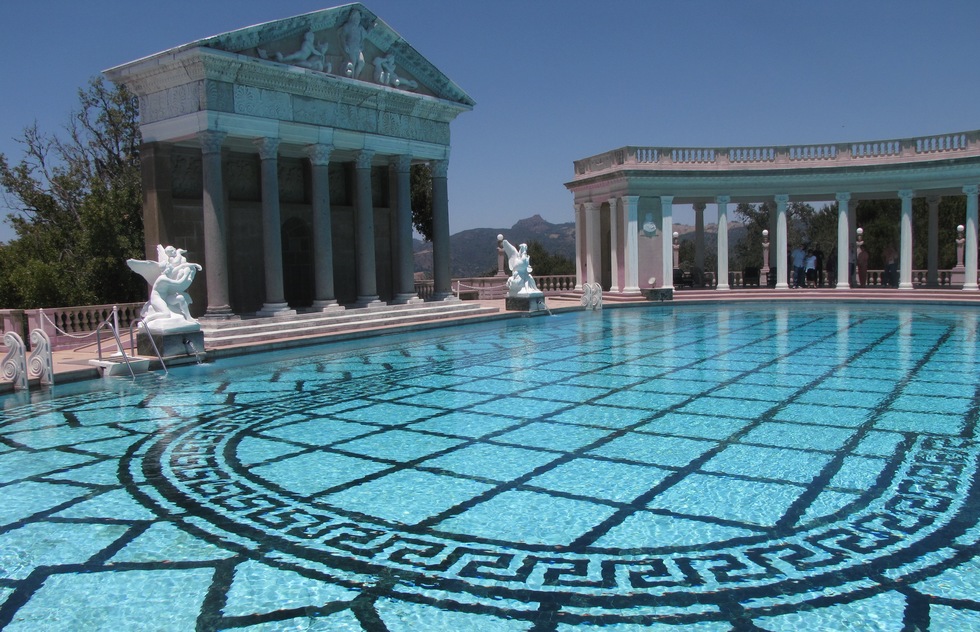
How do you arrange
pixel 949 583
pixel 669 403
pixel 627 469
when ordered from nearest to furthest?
pixel 949 583 < pixel 627 469 < pixel 669 403

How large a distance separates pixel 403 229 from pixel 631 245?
8794mm

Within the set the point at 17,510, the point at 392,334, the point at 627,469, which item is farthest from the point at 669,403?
the point at 392,334

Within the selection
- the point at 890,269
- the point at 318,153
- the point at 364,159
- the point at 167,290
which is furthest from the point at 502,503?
the point at 890,269

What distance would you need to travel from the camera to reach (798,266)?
27859 millimetres

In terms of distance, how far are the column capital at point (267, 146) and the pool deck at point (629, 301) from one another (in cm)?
429

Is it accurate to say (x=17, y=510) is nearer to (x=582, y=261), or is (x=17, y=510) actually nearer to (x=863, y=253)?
(x=582, y=261)

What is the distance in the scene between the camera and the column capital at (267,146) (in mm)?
16991

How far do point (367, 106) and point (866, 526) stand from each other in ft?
55.4

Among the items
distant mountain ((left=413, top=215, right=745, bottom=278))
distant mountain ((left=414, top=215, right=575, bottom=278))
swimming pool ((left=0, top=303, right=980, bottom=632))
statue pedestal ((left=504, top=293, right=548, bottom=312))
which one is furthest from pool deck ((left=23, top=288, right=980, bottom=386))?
distant mountain ((left=414, top=215, right=575, bottom=278))

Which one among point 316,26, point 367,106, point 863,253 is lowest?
point 863,253

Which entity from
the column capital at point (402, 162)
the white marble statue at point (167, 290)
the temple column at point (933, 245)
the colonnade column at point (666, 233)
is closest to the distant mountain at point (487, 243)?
the temple column at point (933, 245)

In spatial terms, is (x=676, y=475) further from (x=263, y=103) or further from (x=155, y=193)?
(x=155, y=193)

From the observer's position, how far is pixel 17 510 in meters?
5.89

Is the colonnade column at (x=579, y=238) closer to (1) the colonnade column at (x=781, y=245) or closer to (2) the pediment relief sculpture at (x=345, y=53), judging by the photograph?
(1) the colonnade column at (x=781, y=245)
